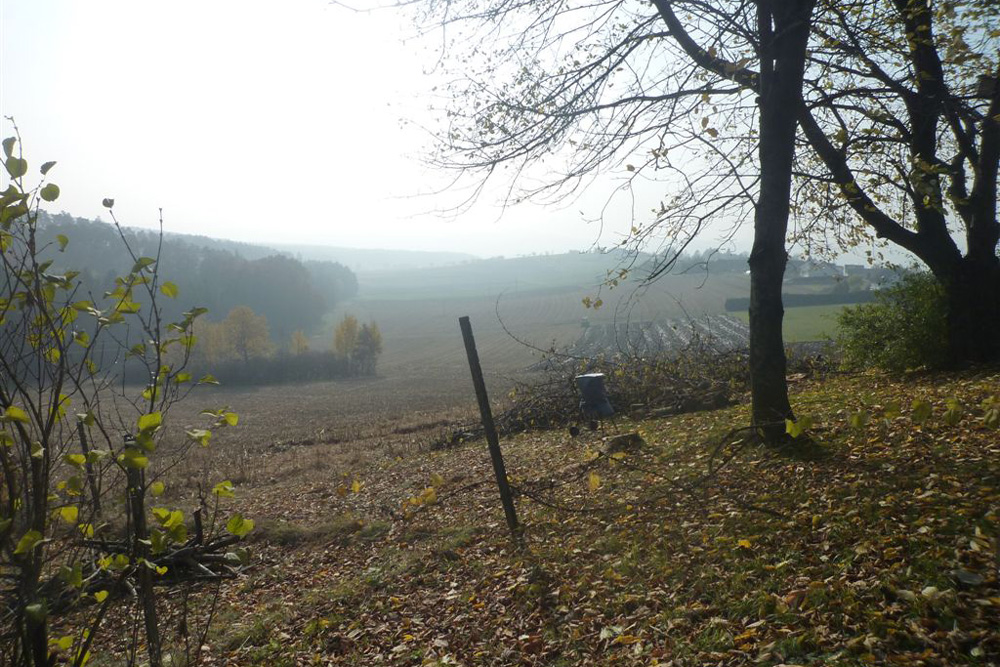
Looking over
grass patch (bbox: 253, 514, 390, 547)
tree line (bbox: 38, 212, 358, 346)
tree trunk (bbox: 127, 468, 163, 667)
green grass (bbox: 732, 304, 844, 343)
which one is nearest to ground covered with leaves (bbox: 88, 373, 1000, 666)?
grass patch (bbox: 253, 514, 390, 547)

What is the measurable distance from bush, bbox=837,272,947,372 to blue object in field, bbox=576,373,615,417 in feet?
16.0

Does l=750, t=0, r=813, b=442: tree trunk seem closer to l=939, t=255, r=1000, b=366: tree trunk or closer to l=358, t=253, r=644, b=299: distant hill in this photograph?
l=939, t=255, r=1000, b=366: tree trunk

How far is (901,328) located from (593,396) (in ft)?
18.7

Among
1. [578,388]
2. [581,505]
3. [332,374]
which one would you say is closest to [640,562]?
[581,505]

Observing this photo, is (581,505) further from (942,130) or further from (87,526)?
(942,130)

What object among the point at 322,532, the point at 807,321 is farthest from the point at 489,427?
the point at 807,321

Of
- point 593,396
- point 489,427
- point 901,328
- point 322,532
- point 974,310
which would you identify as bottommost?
point 322,532

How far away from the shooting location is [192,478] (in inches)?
560

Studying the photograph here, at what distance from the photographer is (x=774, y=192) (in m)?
6.96

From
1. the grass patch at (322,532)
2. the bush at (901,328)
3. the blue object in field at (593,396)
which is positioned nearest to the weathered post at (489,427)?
the grass patch at (322,532)

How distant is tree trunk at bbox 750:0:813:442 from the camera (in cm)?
686

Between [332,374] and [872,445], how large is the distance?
203 feet

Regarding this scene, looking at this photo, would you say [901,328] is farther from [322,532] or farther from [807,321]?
[807,321]

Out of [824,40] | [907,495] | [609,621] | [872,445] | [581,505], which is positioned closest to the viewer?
[609,621]
